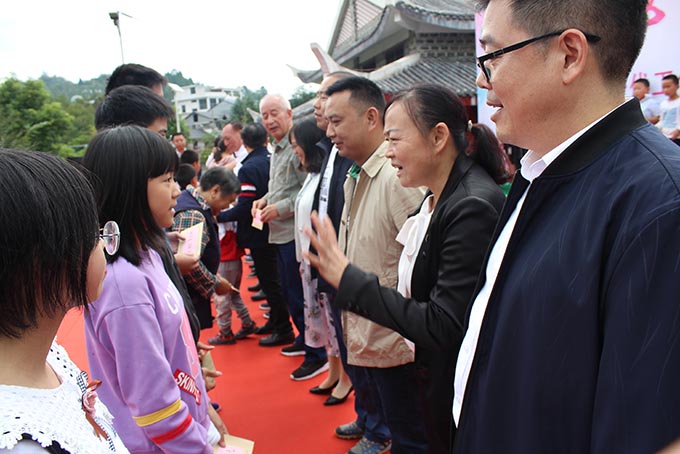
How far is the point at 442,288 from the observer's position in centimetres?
149

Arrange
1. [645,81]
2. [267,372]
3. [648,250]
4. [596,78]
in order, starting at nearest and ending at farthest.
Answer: [648,250]
[596,78]
[267,372]
[645,81]

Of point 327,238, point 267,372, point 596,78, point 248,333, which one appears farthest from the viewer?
point 248,333

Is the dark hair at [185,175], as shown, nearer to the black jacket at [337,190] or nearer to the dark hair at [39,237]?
the black jacket at [337,190]

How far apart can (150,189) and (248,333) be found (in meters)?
3.20

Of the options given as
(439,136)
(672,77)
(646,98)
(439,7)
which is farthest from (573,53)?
(439,7)

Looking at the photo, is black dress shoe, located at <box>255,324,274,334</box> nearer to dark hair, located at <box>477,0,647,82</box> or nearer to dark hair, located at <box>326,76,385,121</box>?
dark hair, located at <box>326,76,385,121</box>

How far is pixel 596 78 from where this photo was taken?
2.94ft

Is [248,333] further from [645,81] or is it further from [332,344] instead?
[645,81]

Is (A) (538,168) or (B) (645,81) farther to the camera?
(B) (645,81)

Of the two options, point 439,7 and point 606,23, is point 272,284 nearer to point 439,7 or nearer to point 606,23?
point 606,23

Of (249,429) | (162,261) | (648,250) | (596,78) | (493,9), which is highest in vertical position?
(493,9)

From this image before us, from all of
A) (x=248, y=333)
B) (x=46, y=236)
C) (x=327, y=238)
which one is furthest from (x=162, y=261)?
(x=248, y=333)

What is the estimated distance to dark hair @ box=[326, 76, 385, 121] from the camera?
8.48ft

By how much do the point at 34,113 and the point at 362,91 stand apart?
2607cm
